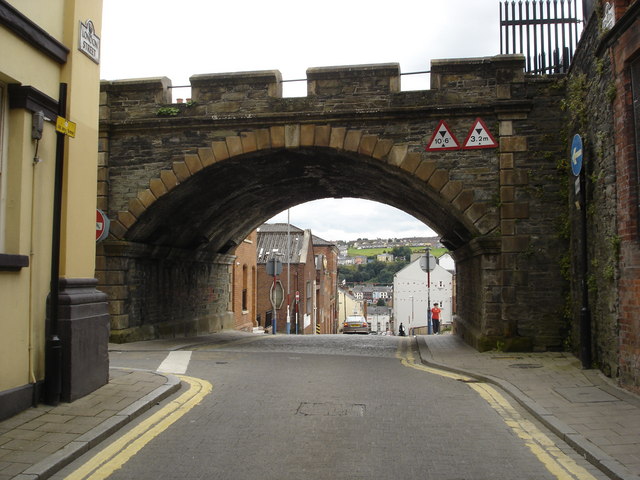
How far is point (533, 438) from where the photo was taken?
5.75 m

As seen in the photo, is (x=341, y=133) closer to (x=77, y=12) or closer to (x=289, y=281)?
(x=77, y=12)

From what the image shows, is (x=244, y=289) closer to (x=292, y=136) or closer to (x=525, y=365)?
(x=292, y=136)

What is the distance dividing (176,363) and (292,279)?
33.1 meters

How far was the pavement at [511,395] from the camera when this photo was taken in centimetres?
482

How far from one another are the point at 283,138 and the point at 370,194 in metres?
5.80

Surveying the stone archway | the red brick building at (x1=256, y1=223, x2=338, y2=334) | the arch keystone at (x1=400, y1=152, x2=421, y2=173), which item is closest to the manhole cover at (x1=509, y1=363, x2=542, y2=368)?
the stone archway

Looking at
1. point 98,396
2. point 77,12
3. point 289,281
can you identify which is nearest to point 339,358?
point 98,396

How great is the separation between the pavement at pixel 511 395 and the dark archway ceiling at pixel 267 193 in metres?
5.29

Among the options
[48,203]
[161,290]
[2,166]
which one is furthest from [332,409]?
[161,290]

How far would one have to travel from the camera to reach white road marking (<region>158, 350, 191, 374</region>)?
994 cm

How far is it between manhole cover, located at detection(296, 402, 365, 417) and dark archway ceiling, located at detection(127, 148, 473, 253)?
22.4 feet

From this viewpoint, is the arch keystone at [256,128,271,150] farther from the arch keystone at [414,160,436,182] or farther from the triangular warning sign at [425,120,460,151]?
the triangular warning sign at [425,120,460,151]

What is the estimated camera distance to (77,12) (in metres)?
7.22

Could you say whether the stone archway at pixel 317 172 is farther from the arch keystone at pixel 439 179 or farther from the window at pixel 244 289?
the window at pixel 244 289
